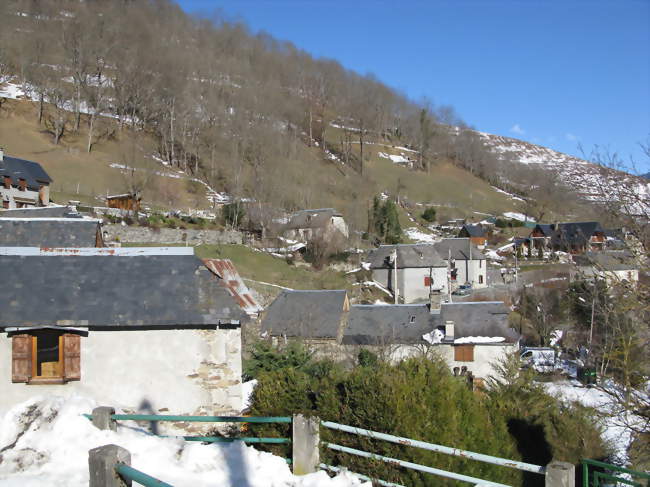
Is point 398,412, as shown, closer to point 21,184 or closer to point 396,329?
point 396,329

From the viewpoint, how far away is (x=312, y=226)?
51.5 meters

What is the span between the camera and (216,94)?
87.4 metres

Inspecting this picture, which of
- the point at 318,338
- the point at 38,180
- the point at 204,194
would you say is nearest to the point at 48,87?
the point at 204,194

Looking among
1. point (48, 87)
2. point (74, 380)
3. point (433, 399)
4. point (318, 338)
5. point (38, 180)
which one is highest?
point (48, 87)

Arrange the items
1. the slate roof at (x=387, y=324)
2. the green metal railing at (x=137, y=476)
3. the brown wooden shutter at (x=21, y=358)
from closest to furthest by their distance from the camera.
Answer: the green metal railing at (x=137, y=476) → the brown wooden shutter at (x=21, y=358) → the slate roof at (x=387, y=324)

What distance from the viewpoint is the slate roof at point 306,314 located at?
27891 mm

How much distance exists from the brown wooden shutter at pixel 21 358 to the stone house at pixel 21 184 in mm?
25400

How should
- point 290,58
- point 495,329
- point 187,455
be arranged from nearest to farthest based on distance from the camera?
point 187,455
point 495,329
point 290,58

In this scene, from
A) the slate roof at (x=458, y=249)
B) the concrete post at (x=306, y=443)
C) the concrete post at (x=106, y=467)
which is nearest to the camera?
the concrete post at (x=106, y=467)

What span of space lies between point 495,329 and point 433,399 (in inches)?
844

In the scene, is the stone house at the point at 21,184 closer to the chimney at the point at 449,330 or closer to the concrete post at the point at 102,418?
the chimney at the point at 449,330

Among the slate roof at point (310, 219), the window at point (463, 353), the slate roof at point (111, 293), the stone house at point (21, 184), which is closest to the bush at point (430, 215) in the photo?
the slate roof at point (310, 219)

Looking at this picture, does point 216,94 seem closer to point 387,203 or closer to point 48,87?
point 48,87

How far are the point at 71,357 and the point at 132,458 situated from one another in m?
4.80
